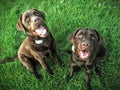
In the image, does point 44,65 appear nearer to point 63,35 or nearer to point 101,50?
point 63,35

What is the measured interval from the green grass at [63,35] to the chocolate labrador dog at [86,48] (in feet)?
1.76

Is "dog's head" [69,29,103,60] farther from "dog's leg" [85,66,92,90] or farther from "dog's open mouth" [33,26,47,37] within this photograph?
"dog's open mouth" [33,26,47,37]

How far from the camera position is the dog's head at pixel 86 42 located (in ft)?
20.4

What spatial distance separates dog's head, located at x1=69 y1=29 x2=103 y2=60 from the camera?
6.22m

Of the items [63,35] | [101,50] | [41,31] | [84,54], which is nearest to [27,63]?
[41,31]

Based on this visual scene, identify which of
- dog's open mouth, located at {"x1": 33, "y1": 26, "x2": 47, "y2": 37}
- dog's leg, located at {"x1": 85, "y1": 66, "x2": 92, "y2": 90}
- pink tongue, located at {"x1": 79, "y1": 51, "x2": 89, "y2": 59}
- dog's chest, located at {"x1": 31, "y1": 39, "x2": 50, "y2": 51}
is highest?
dog's open mouth, located at {"x1": 33, "y1": 26, "x2": 47, "y2": 37}

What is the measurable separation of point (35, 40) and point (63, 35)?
120 centimetres

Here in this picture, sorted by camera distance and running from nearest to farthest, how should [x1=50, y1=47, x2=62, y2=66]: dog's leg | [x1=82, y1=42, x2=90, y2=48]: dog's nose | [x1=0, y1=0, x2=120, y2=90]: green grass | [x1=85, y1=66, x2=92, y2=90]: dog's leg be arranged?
[x1=82, y1=42, x2=90, y2=48]: dog's nose → [x1=85, y1=66, x2=92, y2=90]: dog's leg → [x1=50, y1=47, x2=62, y2=66]: dog's leg → [x1=0, y1=0, x2=120, y2=90]: green grass

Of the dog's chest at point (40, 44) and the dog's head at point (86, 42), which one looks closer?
the dog's head at point (86, 42)

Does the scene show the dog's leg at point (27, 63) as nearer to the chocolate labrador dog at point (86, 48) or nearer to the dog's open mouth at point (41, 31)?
the dog's open mouth at point (41, 31)

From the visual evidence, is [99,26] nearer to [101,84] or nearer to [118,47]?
[118,47]

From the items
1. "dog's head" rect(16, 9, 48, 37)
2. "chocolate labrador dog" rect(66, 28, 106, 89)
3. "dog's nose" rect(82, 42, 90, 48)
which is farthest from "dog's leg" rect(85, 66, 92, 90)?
"dog's head" rect(16, 9, 48, 37)

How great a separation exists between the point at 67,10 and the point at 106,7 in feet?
2.71

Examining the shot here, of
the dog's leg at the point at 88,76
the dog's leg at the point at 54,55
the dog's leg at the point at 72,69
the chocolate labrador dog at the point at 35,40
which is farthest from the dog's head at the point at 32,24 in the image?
the dog's leg at the point at 88,76
